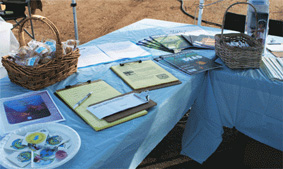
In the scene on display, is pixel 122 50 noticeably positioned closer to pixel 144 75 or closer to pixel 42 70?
pixel 144 75

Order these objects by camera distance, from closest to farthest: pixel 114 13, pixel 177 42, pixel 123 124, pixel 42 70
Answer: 1. pixel 123 124
2. pixel 42 70
3. pixel 177 42
4. pixel 114 13

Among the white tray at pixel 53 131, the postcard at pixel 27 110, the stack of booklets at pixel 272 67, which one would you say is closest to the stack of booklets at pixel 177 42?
the stack of booklets at pixel 272 67

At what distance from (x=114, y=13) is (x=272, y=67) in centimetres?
471

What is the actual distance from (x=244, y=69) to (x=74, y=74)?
87 centimetres

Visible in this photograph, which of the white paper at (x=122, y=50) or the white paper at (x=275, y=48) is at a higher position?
the white paper at (x=275, y=48)

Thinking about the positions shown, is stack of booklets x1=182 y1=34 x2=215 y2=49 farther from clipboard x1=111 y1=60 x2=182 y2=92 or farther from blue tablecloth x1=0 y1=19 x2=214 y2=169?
clipboard x1=111 y1=60 x2=182 y2=92

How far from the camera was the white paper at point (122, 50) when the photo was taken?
4.92 feet

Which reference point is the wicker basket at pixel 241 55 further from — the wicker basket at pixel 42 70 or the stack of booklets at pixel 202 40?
the wicker basket at pixel 42 70

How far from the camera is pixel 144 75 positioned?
49.4 inches

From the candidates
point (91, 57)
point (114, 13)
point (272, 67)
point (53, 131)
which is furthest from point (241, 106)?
point (114, 13)

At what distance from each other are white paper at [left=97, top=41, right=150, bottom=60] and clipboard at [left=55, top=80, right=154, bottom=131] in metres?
0.34

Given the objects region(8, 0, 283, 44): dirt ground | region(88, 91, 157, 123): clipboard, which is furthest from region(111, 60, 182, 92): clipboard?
region(8, 0, 283, 44): dirt ground

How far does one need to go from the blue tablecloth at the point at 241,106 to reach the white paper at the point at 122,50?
0.44 m

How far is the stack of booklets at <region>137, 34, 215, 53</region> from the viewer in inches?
64.1
